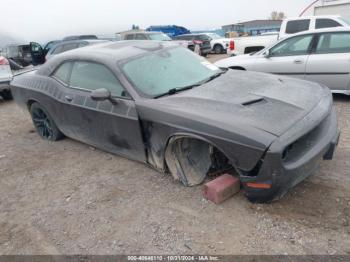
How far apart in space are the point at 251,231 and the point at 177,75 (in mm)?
1973

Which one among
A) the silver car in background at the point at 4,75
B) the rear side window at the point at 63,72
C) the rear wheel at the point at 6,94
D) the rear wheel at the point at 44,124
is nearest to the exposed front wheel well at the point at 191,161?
the rear side window at the point at 63,72

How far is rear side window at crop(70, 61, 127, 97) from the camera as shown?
362 centimetres

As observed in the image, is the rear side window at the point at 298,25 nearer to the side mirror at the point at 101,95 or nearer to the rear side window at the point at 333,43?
the rear side window at the point at 333,43

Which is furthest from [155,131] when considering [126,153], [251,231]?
[251,231]

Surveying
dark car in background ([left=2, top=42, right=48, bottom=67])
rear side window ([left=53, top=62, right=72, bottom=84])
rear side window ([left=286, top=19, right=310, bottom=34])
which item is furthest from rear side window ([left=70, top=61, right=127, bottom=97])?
dark car in background ([left=2, top=42, right=48, bottom=67])

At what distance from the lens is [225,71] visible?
14.1ft

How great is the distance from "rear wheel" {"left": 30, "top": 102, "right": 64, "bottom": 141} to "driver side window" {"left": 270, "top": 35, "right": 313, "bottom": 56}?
14.9 ft

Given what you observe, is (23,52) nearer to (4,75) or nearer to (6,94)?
(6,94)

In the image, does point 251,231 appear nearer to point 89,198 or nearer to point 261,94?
point 261,94

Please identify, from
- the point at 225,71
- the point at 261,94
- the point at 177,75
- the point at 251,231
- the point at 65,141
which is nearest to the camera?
the point at 251,231

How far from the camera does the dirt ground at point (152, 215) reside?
2.55m

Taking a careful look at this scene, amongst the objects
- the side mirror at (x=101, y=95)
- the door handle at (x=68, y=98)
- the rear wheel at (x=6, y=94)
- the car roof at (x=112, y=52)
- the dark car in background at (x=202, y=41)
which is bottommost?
the dark car in background at (x=202, y=41)

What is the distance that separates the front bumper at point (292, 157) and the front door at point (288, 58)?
3332 mm

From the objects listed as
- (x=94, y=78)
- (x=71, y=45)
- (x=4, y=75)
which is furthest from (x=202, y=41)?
(x=94, y=78)
